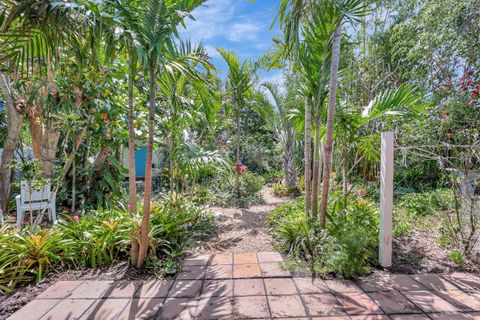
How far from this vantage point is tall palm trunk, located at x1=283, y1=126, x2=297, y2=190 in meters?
6.67

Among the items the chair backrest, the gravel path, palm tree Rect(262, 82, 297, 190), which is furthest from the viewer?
palm tree Rect(262, 82, 297, 190)

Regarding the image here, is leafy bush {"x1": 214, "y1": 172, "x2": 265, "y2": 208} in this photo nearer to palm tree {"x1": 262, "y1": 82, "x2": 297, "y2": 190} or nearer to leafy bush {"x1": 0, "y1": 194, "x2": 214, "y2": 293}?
palm tree {"x1": 262, "y1": 82, "x2": 297, "y2": 190}

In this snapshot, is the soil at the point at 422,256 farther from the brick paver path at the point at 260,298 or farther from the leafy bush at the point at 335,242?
the leafy bush at the point at 335,242

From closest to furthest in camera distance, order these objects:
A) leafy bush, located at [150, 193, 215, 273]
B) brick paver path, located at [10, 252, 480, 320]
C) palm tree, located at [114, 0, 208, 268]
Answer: brick paver path, located at [10, 252, 480, 320], palm tree, located at [114, 0, 208, 268], leafy bush, located at [150, 193, 215, 273]

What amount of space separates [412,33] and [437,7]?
732mm

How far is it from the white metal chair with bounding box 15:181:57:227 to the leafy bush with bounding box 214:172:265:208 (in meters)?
2.83

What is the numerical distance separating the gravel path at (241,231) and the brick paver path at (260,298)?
1.95ft

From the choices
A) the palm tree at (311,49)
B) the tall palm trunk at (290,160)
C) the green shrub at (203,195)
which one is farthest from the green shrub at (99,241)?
the tall palm trunk at (290,160)

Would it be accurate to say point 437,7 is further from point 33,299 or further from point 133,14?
point 33,299

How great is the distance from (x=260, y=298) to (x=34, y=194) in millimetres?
3544

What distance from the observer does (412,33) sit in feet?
17.6

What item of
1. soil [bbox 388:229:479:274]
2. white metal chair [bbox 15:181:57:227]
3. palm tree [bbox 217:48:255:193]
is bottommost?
soil [bbox 388:229:479:274]

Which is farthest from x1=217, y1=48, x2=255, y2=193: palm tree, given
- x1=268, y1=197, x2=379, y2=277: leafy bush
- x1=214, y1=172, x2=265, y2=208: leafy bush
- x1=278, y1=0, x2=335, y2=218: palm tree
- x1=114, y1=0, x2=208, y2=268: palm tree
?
x1=114, y1=0, x2=208, y2=268: palm tree

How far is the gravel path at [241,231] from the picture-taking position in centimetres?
304
